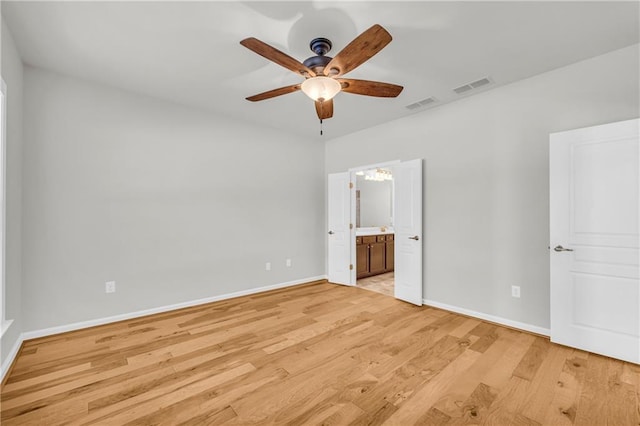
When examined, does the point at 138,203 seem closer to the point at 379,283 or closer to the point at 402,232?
the point at 402,232

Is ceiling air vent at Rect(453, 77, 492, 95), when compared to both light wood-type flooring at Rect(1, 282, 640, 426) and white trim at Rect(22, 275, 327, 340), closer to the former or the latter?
light wood-type flooring at Rect(1, 282, 640, 426)

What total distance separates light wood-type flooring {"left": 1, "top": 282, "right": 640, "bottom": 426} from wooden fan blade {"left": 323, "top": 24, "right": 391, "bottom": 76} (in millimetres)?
2292

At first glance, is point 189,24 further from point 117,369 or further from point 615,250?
point 615,250

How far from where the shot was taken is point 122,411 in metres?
1.81

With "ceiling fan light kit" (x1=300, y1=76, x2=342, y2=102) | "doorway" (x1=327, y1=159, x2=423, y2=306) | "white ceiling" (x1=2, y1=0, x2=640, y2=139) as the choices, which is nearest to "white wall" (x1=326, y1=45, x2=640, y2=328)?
"doorway" (x1=327, y1=159, x2=423, y2=306)

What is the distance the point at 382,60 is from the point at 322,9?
0.87 meters

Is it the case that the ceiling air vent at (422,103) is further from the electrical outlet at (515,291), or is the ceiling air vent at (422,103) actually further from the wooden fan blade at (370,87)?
the electrical outlet at (515,291)

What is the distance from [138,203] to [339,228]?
311 cm

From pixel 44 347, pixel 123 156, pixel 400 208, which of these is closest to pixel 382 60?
pixel 400 208

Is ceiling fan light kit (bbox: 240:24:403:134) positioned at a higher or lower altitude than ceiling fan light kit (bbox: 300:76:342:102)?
higher

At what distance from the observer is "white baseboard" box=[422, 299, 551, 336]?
296 centimetres

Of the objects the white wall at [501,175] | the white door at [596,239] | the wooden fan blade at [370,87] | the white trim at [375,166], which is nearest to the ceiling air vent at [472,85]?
the white wall at [501,175]

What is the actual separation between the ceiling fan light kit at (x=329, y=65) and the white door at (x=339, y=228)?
2.58m

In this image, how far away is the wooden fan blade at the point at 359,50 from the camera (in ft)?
5.60
